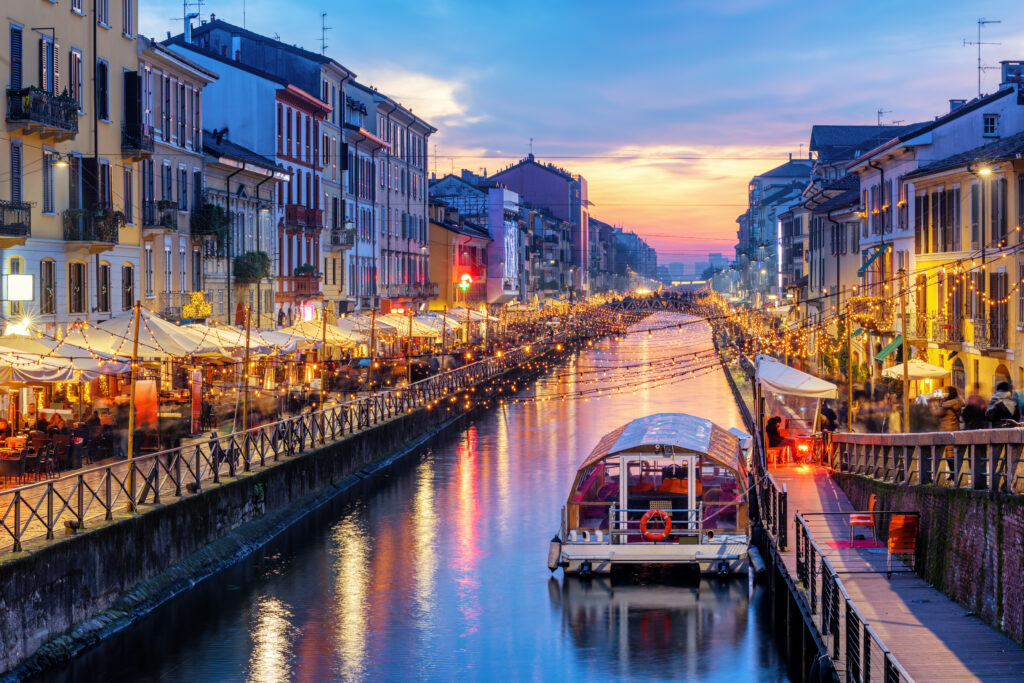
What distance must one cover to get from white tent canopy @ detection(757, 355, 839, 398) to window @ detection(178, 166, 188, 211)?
2144 centimetres

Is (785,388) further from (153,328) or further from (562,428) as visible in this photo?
(562,428)

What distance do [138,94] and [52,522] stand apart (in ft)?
79.9

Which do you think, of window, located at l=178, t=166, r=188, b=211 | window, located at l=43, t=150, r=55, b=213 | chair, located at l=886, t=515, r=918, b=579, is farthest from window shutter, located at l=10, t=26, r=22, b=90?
chair, located at l=886, t=515, r=918, b=579

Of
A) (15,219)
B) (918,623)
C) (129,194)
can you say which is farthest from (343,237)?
(918,623)

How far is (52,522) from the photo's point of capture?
63.9ft

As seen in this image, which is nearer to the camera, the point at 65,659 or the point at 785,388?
the point at 65,659

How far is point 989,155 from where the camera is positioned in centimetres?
3862

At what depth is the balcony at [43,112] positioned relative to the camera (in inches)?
1280

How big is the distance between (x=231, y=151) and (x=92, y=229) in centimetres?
2038

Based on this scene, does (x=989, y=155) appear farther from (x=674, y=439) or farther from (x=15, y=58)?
(x=15, y=58)

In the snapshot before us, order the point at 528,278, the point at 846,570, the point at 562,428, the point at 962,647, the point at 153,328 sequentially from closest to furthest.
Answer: the point at 962,647
the point at 846,570
the point at 153,328
the point at 562,428
the point at 528,278

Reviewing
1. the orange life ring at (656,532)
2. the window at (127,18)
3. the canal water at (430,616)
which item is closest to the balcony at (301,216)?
the window at (127,18)

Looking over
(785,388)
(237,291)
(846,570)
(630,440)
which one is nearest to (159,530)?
(630,440)

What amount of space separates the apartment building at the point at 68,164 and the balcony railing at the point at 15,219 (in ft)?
0.11
